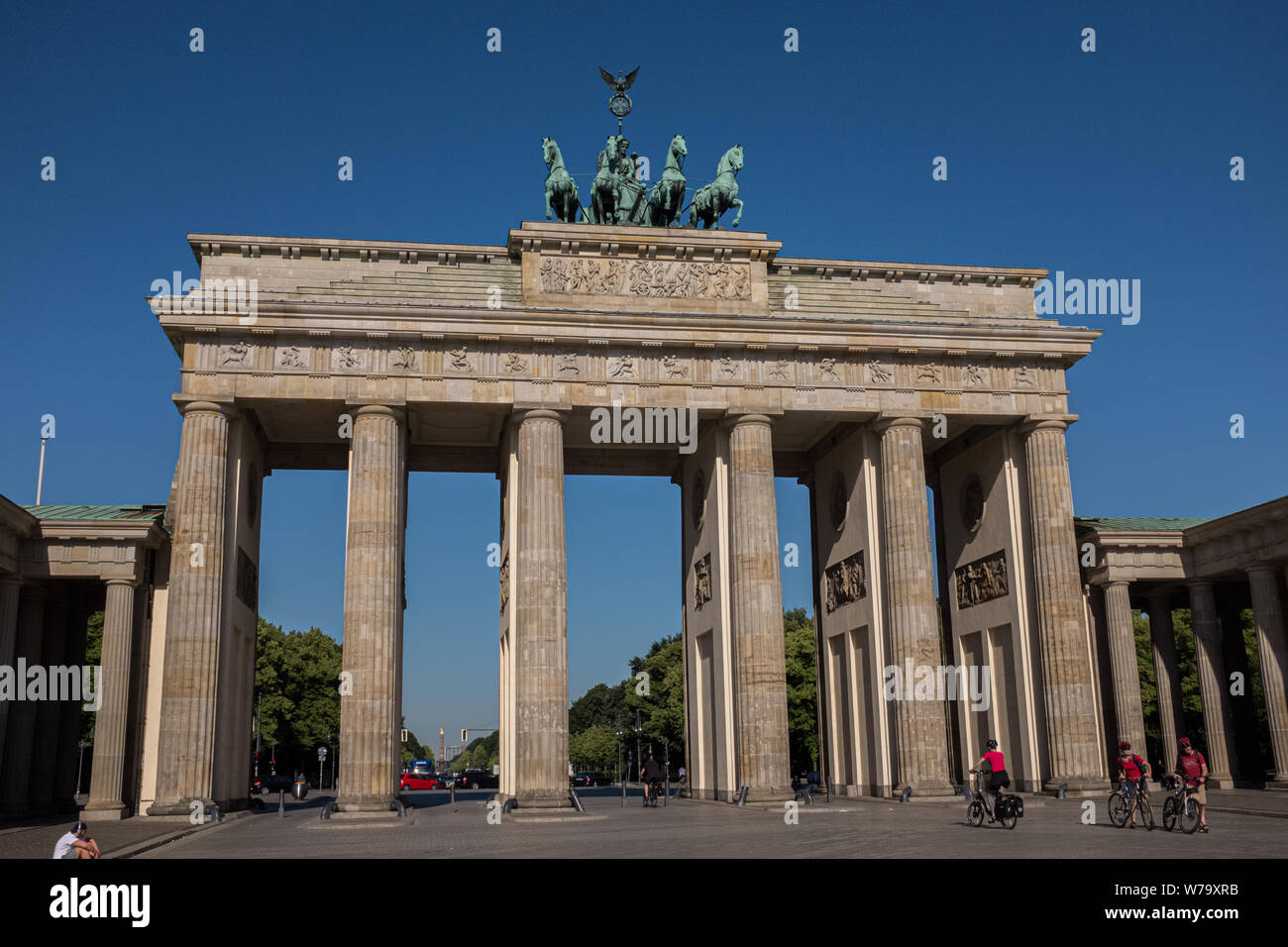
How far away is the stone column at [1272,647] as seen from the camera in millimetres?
35062

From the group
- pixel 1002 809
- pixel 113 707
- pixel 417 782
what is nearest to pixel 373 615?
pixel 113 707

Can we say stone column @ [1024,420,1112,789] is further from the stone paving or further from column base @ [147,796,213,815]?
column base @ [147,796,213,815]

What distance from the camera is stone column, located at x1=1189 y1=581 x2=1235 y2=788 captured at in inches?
1500

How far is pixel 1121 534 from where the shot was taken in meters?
38.8

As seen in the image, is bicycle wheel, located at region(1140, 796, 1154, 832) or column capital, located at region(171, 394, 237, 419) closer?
bicycle wheel, located at region(1140, 796, 1154, 832)

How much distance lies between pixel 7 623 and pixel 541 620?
14.9 metres

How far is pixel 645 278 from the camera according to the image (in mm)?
35719

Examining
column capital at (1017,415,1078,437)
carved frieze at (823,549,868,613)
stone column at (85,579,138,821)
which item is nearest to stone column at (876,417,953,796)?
carved frieze at (823,549,868,613)

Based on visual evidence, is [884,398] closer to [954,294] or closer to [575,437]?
[954,294]

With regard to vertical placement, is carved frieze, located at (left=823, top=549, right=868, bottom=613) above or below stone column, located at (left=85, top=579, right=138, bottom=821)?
above

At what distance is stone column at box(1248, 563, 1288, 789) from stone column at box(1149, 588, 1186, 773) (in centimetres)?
476

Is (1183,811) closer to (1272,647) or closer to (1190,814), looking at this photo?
(1190,814)

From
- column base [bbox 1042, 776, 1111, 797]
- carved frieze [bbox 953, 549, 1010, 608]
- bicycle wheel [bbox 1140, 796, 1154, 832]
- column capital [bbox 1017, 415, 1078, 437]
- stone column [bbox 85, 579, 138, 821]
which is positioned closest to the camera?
bicycle wheel [bbox 1140, 796, 1154, 832]
